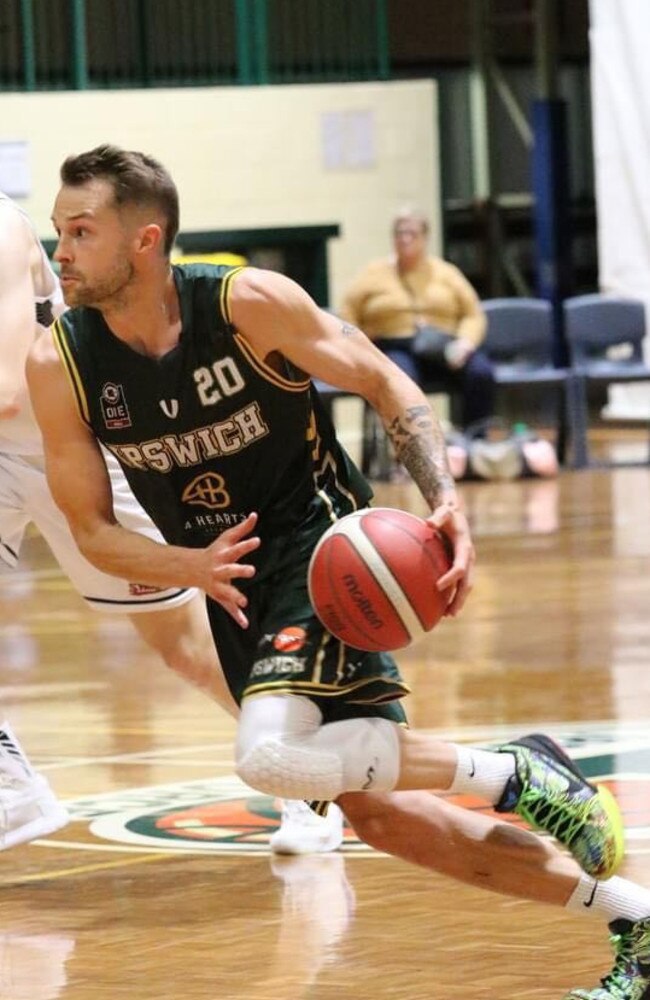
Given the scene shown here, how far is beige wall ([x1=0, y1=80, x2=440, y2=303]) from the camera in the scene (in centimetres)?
1642

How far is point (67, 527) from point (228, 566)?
138cm

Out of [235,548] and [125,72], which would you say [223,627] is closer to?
[235,548]

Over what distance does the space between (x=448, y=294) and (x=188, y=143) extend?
3.60m

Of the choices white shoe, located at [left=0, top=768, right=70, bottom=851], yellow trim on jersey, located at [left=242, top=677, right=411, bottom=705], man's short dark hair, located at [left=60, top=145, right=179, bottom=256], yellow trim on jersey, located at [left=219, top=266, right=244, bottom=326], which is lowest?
white shoe, located at [left=0, top=768, right=70, bottom=851]

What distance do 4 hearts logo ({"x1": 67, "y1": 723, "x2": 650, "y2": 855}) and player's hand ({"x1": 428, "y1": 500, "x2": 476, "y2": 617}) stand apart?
130 centimetres

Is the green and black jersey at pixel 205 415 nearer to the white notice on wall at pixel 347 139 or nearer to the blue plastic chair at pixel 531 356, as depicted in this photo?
the blue plastic chair at pixel 531 356

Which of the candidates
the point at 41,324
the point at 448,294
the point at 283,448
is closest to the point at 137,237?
the point at 283,448

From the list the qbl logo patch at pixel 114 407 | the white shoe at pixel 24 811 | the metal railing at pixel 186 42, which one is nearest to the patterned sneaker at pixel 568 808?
the qbl logo patch at pixel 114 407

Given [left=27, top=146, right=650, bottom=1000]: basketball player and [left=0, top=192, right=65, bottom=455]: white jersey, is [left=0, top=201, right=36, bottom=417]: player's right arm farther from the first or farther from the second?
[left=27, top=146, right=650, bottom=1000]: basketball player

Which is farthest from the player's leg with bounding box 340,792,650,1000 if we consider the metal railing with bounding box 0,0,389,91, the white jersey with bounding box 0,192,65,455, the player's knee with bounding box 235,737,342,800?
the metal railing with bounding box 0,0,389,91

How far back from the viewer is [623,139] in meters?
17.2

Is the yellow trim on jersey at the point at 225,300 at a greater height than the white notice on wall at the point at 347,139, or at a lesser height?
lesser

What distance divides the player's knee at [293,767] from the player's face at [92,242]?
2.81ft

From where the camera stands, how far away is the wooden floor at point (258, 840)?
3.89 m
